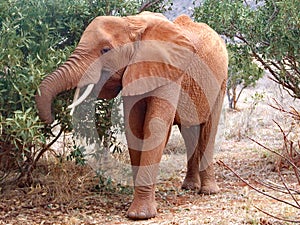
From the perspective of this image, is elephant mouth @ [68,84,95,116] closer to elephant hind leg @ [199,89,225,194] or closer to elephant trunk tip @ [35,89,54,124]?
elephant trunk tip @ [35,89,54,124]

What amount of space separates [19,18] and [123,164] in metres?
3.23

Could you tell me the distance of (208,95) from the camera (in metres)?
7.45

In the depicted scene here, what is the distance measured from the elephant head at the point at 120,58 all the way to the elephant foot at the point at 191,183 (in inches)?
78.6

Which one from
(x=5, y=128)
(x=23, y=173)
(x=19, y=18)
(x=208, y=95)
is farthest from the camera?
(x=208, y=95)

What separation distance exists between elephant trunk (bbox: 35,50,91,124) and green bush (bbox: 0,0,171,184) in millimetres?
105

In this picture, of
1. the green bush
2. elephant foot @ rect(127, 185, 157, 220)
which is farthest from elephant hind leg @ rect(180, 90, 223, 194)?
elephant foot @ rect(127, 185, 157, 220)

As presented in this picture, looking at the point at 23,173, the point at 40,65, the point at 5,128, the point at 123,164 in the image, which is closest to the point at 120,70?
the point at 40,65

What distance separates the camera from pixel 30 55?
5953 mm

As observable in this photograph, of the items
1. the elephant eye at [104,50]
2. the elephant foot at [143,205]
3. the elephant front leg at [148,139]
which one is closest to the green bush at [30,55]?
the elephant eye at [104,50]

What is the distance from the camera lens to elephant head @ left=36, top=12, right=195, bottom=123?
5.52 metres

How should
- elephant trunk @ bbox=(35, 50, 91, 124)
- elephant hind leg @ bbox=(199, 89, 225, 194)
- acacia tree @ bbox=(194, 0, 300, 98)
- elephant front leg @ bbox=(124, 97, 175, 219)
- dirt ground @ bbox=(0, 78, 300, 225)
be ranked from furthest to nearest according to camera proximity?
acacia tree @ bbox=(194, 0, 300, 98) < elephant hind leg @ bbox=(199, 89, 225, 194) < elephant front leg @ bbox=(124, 97, 175, 219) < dirt ground @ bbox=(0, 78, 300, 225) < elephant trunk @ bbox=(35, 50, 91, 124)

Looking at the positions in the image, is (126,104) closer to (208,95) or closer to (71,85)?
(71,85)

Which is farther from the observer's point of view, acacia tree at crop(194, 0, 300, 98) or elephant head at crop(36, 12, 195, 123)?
acacia tree at crop(194, 0, 300, 98)

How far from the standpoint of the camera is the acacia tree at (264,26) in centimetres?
814
